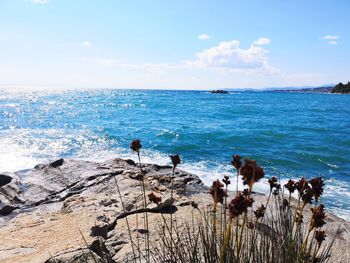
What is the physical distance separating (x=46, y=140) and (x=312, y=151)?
1290 cm

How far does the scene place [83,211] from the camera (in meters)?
4.98

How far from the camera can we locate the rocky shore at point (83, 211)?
369 centimetres

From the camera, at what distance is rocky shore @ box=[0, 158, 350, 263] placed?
369 centimetres

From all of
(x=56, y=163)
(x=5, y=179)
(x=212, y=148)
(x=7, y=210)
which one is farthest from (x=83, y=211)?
(x=212, y=148)

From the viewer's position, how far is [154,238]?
384 cm

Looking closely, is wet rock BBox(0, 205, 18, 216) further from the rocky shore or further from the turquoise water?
the turquoise water

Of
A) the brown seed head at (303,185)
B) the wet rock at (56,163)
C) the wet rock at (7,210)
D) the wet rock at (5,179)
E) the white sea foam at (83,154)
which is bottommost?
the white sea foam at (83,154)

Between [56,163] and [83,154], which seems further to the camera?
[83,154]

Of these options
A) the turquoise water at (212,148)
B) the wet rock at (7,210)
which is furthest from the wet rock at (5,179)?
the turquoise water at (212,148)

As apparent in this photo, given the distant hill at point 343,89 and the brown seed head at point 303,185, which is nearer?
the brown seed head at point 303,185

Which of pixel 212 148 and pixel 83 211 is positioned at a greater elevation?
pixel 83 211

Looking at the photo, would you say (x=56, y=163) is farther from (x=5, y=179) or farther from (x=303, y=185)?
(x=303, y=185)

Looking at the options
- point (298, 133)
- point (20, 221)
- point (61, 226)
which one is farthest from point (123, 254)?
point (298, 133)

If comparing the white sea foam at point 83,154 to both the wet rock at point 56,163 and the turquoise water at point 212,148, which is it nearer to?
the turquoise water at point 212,148
